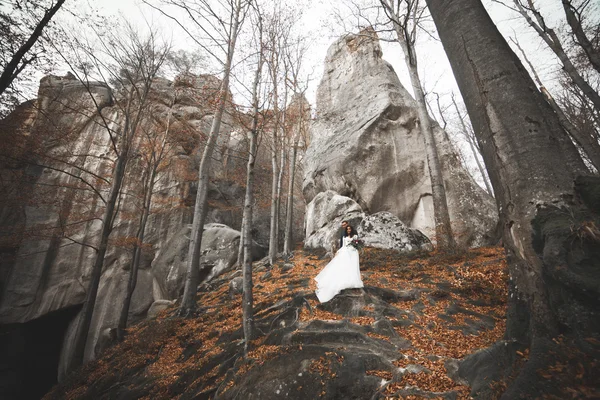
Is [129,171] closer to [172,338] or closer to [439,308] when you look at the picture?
[172,338]

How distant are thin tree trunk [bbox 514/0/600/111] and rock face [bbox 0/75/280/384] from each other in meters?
13.0

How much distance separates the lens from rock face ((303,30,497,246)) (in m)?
9.76

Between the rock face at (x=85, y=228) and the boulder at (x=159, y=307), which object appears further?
the rock face at (x=85, y=228)

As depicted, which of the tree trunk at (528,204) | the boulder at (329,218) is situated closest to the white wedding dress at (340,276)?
the tree trunk at (528,204)

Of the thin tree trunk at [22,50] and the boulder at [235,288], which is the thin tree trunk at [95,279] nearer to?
the thin tree trunk at [22,50]

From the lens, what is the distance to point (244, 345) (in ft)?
15.3

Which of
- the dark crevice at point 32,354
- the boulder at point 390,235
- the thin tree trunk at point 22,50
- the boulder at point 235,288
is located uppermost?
the thin tree trunk at point 22,50

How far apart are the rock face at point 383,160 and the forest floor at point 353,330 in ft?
10.7

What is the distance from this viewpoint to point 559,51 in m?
9.17

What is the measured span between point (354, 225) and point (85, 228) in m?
16.3

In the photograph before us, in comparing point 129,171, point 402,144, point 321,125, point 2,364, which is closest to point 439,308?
point 402,144

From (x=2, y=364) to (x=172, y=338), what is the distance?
A: 13324mm

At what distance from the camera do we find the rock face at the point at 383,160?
976 centimetres

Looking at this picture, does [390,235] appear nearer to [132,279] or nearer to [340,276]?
[340,276]
